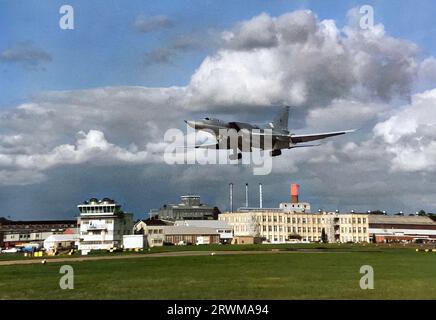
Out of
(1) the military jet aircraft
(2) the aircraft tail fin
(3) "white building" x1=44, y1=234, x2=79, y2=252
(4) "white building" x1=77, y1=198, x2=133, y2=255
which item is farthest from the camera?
(3) "white building" x1=44, y1=234, x2=79, y2=252

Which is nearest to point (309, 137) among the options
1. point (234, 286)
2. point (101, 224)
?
point (234, 286)

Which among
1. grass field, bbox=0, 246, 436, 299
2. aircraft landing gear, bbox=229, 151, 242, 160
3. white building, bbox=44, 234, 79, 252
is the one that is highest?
aircraft landing gear, bbox=229, 151, 242, 160

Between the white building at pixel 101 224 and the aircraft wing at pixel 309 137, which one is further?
the white building at pixel 101 224

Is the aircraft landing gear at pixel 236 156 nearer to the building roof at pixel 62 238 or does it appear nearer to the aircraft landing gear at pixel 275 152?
the aircraft landing gear at pixel 275 152

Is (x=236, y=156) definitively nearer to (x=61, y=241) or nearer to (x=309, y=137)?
(x=309, y=137)

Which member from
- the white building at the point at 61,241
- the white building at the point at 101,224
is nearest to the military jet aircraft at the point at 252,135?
the white building at the point at 101,224

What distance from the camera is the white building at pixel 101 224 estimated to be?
567 feet

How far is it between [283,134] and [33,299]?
58682 mm

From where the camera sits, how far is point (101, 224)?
17412 centimetres

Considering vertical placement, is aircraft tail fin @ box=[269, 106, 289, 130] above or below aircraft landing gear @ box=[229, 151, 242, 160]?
above

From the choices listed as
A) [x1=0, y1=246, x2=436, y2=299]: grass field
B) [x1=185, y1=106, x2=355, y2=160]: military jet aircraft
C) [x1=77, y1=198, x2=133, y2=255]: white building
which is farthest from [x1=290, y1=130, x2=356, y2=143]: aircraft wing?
[x1=77, y1=198, x2=133, y2=255]: white building

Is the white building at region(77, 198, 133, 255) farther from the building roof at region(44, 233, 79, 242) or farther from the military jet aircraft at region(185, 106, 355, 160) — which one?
the military jet aircraft at region(185, 106, 355, 160)

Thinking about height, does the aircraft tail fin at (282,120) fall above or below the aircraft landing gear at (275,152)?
above

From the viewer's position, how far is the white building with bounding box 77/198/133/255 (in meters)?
173
